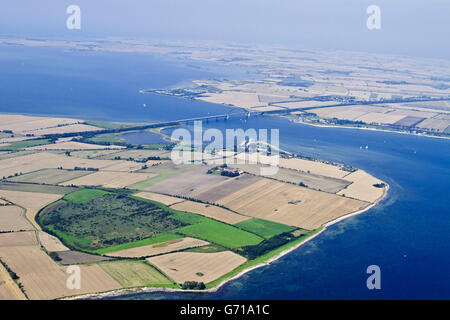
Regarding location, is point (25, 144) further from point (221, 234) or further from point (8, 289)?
point (8, 289)

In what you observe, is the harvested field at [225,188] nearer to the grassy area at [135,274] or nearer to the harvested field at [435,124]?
the grassy area at [135,274]

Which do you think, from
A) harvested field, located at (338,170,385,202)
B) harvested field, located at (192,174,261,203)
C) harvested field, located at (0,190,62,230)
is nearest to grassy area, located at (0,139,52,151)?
harvested field, located at (0,190,62,230)

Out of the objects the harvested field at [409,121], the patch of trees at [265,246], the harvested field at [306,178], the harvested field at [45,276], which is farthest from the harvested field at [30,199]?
the harvested field at [409,121]

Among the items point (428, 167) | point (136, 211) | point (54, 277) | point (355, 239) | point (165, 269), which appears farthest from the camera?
point (428, 167)

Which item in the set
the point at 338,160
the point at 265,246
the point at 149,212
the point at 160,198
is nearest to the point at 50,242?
the point at 149,212

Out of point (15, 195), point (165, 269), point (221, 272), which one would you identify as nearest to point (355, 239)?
point (221, 272)
